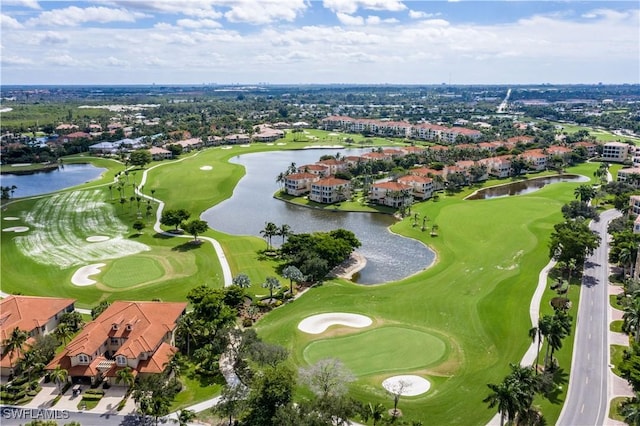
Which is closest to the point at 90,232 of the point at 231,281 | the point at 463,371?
the point at 231,281

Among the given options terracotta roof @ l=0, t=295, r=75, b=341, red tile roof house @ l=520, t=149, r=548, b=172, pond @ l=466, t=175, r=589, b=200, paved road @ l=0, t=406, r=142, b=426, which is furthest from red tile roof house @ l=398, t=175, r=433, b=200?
paved road @ l=0, t=406, r=142, b=426

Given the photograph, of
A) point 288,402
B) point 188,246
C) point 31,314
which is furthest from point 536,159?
point 31,314

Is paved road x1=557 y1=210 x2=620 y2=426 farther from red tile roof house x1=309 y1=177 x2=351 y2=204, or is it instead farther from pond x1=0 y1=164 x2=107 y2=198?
pond x1=0 y1=164 x2=107 y2=198

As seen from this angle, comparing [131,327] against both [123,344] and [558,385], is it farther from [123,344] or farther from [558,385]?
[558,385]

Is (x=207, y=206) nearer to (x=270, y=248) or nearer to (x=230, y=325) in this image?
(x=270, y=248)

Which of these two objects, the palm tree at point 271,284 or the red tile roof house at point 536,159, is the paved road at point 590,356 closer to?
the palm tree at point 271,284

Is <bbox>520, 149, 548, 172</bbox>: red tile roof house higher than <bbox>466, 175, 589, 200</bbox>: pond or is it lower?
higher
